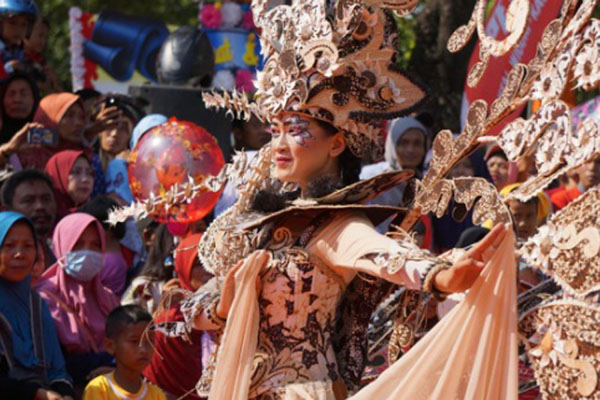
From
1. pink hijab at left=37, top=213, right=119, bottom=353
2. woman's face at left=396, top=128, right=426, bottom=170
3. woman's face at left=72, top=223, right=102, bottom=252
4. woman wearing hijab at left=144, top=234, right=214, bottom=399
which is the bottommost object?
woman wearing hijab at left=144, top=234, right=214, bottom=399

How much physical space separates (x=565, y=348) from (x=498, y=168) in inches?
173

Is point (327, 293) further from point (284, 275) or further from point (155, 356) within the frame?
point (155, 356)

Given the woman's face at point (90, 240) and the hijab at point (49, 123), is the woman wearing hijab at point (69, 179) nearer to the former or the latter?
the hijab at point (49, 123)

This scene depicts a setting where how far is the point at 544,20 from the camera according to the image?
478 centimetres

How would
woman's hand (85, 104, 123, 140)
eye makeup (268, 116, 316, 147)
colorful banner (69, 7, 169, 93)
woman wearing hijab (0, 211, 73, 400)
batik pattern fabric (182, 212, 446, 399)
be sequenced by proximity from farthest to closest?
colorful banner (69, 7, 169, 93), woman's hand (85, 104, 123, 140), woman wearing hijab (0, 211, 73, 400), eye makeup (268, 116, 316, 147), batik pattern fabric (182, 212, 446, 399)

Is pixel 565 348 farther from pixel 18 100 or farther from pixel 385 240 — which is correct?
pixel 18 100

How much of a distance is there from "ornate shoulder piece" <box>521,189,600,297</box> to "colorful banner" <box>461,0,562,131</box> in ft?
2.09

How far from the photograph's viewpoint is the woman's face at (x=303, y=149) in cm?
472

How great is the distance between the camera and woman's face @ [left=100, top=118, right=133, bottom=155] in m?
9.03

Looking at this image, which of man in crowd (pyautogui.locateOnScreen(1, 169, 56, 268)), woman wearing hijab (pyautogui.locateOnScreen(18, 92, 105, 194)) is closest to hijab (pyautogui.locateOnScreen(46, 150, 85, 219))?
woman wearing hijab (pyautogui.locateOnScreen(18, 92, 105, 194))

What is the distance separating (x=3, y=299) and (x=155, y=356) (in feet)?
2.59

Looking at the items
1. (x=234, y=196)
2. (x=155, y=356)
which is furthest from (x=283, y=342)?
(x=234, y=196)

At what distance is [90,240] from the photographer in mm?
7234

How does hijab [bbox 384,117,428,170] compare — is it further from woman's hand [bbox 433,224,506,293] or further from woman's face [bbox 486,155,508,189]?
woman's hand [bbox 433,224,506,293]
